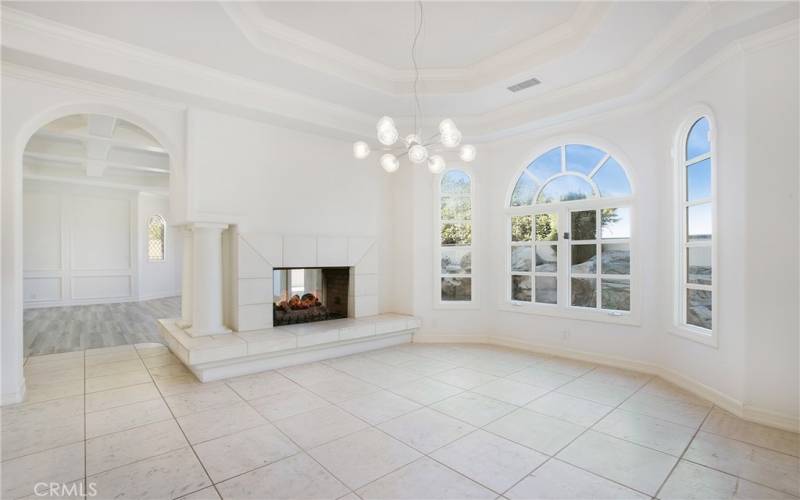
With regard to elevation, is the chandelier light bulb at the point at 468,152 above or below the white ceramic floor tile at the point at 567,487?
above

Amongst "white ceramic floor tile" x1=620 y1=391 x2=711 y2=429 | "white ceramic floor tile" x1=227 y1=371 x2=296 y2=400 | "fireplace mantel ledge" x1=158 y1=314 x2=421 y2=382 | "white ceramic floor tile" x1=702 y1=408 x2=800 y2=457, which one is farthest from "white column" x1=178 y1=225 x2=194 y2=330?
"white ceramic floor tile" x1=702 y1=408 x2=800 y2=457

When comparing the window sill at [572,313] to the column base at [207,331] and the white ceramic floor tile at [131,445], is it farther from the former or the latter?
the white ceramic floor tile at [131,445]

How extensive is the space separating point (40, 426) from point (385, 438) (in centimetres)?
251

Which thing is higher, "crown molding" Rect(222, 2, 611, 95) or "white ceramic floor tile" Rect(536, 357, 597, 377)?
"crown molding" Rect(222, 2, 611, 95)

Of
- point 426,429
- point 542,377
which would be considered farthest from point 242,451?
point 542,377

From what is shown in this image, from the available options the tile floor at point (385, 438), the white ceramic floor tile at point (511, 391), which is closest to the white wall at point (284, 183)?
the tile floor at point (385, 438)

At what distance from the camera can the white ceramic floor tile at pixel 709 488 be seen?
6.63 feet

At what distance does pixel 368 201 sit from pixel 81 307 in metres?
7.50

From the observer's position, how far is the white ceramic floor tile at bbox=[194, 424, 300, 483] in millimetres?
2266

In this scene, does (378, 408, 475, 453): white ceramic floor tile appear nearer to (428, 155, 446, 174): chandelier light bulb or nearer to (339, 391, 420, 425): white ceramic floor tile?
(339, 391, 420, 425): white ceramic floor tile

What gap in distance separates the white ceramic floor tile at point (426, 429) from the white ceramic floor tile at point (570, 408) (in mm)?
746

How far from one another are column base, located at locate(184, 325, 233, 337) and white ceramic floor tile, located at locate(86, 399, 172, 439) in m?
0.97

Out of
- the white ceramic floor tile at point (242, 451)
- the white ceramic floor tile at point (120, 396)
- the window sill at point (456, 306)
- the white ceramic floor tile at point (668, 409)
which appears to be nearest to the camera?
the white ceramic floor tile at point (242, 451)

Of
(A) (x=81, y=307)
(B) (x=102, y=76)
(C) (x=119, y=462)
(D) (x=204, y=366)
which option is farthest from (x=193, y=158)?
(A) (x=81, y=307)
